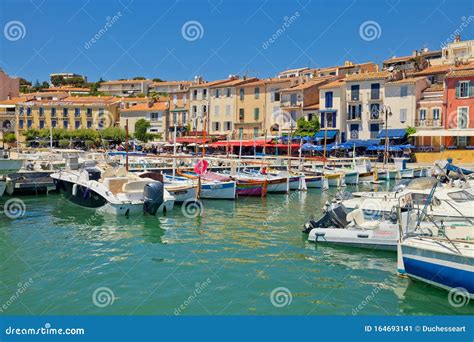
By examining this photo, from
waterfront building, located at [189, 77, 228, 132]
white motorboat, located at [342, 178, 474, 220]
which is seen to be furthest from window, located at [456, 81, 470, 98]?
waterfront building, located at [189, 77, 228, 132]

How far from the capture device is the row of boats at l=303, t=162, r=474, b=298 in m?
12.0

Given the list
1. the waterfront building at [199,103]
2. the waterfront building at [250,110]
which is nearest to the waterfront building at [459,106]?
the waterfront building at [250,110]

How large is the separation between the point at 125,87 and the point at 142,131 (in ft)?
163

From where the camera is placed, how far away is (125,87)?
119m

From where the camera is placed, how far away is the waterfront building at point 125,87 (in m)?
117

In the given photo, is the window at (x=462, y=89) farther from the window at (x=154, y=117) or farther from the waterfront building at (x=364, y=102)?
the window at (x=154, y=117)

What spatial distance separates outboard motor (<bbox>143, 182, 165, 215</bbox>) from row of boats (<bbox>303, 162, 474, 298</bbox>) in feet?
23.9

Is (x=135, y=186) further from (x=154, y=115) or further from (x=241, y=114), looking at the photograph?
(x=154, y=115)

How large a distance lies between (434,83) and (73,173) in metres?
43.6

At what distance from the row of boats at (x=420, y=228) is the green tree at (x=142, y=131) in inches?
2084

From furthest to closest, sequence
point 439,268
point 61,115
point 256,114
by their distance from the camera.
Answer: point 61,115, point 256,114, point 439,268

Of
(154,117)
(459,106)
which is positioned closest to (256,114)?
(154,117)

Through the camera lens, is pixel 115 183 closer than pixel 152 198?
No

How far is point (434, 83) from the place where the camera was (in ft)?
188
